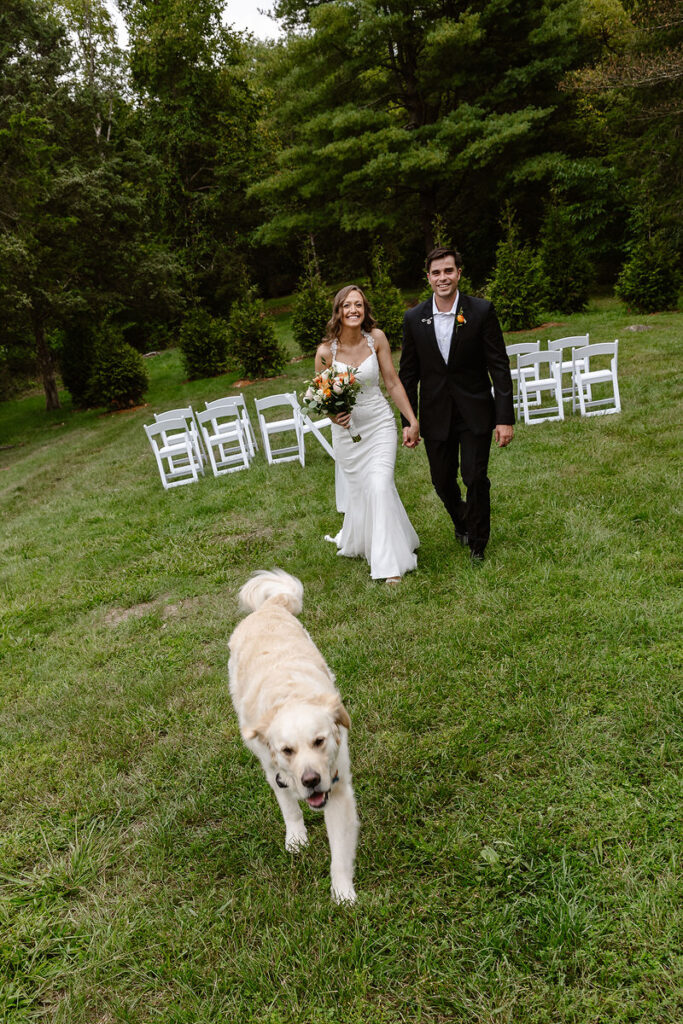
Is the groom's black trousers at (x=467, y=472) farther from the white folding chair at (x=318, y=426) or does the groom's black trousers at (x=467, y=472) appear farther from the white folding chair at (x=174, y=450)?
the white folding chair at (x=174, y=450)

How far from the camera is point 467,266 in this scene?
29031 millimetres

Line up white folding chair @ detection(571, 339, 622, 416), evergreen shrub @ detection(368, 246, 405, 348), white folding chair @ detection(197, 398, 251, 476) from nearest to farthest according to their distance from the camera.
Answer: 1. white folding chair @ detection(571, 339, 622, 416)
2. white folding chair @ detection(197, 398, 251, 476)
3. evergreen shrub @ detection(368, 246, 405, 348)

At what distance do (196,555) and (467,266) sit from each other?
26.6 m

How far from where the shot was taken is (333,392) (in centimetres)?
543

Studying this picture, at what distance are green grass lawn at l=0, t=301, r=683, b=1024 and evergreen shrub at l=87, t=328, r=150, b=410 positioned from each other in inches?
578

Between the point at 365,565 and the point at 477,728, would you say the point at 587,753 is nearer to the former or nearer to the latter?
the point at 477,728

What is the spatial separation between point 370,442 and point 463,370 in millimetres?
1214

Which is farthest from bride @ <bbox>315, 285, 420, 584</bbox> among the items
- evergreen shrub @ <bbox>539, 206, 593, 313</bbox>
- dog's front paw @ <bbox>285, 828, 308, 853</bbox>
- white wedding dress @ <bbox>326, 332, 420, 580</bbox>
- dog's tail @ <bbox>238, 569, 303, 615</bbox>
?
evergreen shrub @ <bbox>539, 206, 593, 313</bbox>

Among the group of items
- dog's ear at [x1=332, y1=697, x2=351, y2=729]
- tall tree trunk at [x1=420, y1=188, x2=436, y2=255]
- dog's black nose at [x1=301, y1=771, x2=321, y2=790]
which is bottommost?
dog's black nose at [x1=301, y1=771, x2=321, y2=790]

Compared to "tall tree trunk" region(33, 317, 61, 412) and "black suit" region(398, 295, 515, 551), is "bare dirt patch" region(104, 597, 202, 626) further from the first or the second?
Result: "tall tree trunk" region(33, 317, 61, 412)

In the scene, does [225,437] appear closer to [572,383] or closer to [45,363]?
[572,383]

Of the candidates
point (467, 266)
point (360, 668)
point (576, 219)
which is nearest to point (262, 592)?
point (360, 668)

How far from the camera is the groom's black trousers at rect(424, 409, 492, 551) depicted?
5.09m

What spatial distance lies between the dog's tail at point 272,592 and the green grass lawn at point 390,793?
2.48 ft
